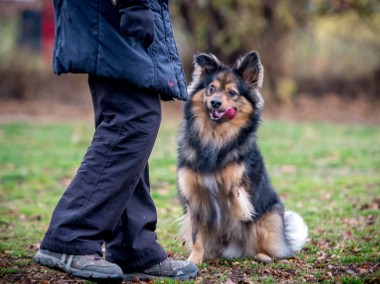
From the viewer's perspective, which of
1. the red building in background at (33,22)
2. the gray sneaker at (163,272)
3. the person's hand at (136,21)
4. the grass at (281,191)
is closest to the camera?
the person's hand at (136,21)

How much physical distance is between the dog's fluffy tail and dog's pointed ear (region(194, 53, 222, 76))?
58.2 inches

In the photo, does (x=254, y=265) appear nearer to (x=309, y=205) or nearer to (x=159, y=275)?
(x=159, y=275)

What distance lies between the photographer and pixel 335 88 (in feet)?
61.3

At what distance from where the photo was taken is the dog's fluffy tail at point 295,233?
4848 mm

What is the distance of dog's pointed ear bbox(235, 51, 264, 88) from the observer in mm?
4762

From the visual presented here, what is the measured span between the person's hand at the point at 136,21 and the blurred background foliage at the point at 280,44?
13.4 m

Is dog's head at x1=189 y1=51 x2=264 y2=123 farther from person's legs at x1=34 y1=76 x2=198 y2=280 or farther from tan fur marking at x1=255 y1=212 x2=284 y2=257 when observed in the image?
person's legs at x1=34 y1=76 x2=198 y2=280

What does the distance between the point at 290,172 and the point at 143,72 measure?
6232 millimetres

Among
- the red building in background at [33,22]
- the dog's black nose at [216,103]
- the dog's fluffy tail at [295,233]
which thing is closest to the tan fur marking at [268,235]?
the dog's fluffy tail at [295,233]

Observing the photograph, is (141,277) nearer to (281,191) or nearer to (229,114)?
(229,114)

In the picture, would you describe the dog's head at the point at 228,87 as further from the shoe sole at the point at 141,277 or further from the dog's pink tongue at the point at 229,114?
the shoe sole at the point at 141,277

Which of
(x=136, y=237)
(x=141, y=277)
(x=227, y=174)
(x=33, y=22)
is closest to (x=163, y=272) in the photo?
(x=141, y=277)

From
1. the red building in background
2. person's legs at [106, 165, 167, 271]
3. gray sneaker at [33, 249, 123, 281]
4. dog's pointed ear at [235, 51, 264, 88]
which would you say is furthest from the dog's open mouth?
the red building in background

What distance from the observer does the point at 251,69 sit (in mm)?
4820
